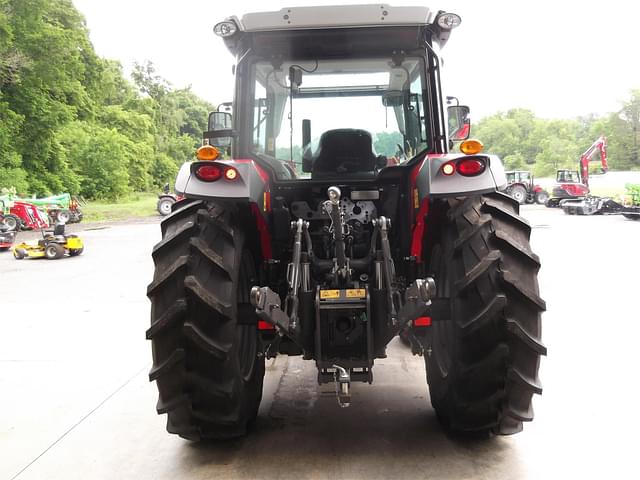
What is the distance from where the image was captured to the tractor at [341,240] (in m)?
2.88

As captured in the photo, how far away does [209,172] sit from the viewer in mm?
3025

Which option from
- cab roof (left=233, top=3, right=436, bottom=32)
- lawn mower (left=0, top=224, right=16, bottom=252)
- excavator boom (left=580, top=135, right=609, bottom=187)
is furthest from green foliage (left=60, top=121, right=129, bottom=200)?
cab roof (left=233, top=3, right=436, bottom=32)

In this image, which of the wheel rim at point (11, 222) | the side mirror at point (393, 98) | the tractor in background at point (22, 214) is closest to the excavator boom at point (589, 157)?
the tractor in background at point (22, 214)

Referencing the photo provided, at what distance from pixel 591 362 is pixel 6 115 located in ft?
80.8

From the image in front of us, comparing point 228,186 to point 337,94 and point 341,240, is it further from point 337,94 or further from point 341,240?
point 337,94

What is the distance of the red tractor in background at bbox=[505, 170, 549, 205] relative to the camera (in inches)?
1230

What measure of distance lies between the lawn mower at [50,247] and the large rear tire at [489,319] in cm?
1214

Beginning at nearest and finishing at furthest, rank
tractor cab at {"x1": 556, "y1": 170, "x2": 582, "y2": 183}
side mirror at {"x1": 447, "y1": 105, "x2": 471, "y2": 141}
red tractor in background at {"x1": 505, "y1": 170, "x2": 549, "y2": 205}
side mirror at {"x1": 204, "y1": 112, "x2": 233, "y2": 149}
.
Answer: side mirror at {"x1": 447, "y1": 105, "x2": 471, "y2": 141}
side mirror at {"x1": 204, "y1": 112, "x2": 233, "y2": 149}
tractor cab at {"x1": 556, "y1": 170, "x2": 582, "y2": 183}
red tractor in background at {"x1": 505, "y1": 170, "x2": 549, "y2": 205}

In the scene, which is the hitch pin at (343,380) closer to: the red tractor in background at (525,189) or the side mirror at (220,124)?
the side mirror at (220,124)

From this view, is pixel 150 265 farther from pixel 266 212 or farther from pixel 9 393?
pixel 266 212

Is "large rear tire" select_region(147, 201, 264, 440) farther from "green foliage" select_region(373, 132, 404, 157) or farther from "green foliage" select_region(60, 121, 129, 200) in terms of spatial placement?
"green foliage" select_region(60, 121, 129, 200)

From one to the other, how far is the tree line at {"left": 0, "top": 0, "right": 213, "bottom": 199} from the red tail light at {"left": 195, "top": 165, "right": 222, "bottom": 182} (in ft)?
75.2

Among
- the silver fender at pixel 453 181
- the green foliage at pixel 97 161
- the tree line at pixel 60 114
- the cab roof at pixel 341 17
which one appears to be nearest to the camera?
the silver fender at pixel 453 181

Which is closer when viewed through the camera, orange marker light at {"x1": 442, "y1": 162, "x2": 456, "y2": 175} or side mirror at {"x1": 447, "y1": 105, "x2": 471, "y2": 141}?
orange marker light at {"x1": 442, "y1": 162, "x2": 456, "y2": 175}
